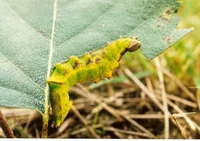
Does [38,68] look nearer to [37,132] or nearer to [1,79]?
[1,79]

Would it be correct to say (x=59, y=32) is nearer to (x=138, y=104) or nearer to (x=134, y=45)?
(x=134, y=45)

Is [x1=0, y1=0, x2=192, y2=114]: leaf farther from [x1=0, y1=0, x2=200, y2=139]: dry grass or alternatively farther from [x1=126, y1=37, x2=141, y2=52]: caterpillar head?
[x1=0, y1=0, x2=200, y2=139]: dry grass

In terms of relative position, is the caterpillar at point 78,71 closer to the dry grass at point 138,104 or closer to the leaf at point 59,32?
the leaf at point 59,32

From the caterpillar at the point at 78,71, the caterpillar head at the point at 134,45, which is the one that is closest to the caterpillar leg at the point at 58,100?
the caterpillar at the point at 78,71

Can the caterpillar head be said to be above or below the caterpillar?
above

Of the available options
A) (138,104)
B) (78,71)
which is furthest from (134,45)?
(138,104)

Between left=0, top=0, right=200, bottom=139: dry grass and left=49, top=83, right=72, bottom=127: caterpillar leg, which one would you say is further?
left=0, top=0, right=200, bottom=139: dry grass

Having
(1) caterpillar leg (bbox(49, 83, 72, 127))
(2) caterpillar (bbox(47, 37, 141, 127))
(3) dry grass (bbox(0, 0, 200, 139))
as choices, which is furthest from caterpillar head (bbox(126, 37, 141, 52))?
(3) dry grass (bbox(0, 0, 200, 139))

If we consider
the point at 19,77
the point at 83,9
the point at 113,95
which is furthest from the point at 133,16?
the point at 113,95
